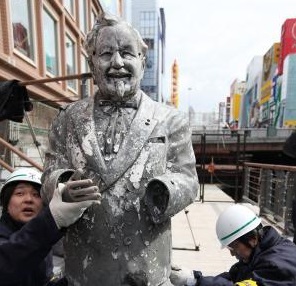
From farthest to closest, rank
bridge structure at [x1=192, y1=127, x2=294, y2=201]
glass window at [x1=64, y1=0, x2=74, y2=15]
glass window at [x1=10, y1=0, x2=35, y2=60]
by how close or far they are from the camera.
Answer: bridge structure at [x1=192, y1=127, x2=294, y2=201], glass window at [x1=64, y1=0, x2=74, y2=15], glass window at [x1=10, y1=0, x2=35, y2=60]

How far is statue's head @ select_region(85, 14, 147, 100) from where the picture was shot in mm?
1546

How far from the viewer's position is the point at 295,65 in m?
28.9

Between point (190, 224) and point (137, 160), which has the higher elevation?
point (137, 160)

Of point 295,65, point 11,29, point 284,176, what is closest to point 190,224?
point 284,176

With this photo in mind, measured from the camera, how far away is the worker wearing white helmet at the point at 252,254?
2.13 metres

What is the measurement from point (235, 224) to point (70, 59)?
13.5 metres

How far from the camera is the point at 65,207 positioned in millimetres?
1376

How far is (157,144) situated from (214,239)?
14.9ft

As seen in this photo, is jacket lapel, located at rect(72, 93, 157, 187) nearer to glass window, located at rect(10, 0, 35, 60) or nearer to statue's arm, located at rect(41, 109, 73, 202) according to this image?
statue's arm, located at rect(41, 109, 73, 202)

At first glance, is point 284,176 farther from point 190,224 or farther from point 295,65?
point 295,65

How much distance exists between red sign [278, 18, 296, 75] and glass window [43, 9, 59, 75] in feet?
84.5

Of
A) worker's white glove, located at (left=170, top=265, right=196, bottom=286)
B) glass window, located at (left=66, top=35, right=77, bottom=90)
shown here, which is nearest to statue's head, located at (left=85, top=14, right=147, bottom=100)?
worker's white glove, located at (left=170, top=265, right=196, bottom=286)

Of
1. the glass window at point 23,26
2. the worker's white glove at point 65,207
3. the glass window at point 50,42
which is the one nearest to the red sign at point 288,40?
the glass window at point 50,42

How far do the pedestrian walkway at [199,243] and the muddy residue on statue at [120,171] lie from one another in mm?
2734
